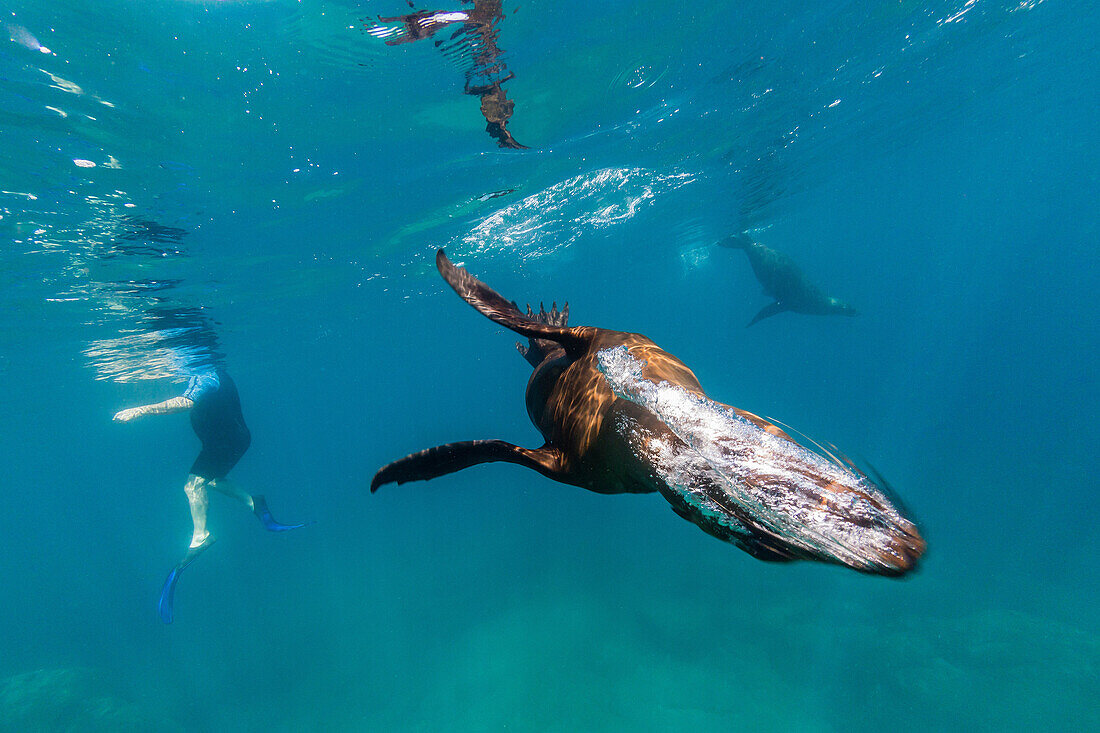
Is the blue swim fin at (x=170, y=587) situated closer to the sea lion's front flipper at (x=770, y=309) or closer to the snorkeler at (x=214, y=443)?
the snorkeler at (x=214, y=443)

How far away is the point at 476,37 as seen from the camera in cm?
768

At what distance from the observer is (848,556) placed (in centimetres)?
111

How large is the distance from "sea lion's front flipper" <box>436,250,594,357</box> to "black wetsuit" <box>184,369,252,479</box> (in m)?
12.2

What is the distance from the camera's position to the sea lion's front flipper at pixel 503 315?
2.75 metres

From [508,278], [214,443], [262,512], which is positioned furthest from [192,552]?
[508,278]

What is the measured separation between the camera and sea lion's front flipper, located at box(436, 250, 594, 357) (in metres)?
2.75

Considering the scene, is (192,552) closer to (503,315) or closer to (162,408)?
(162,408)

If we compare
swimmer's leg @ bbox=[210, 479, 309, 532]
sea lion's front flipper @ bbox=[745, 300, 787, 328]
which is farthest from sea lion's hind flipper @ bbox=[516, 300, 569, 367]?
sea lion's front flipper @ bbox=[745, 300, 787, 328]

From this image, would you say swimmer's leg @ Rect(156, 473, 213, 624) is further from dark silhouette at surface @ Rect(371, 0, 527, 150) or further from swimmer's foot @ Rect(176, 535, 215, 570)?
dark silhouette at surface @ Rect(371, 0, 527, 150)

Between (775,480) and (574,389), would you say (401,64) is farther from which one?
(775,480)

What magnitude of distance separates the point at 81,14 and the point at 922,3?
14547mm

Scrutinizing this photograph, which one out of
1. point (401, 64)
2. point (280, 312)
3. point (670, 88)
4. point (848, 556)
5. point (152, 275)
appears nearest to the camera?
point (848, 556)

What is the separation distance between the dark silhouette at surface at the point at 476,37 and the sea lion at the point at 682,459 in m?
5.81

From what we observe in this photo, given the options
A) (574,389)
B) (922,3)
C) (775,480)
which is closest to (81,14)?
(574,389)
